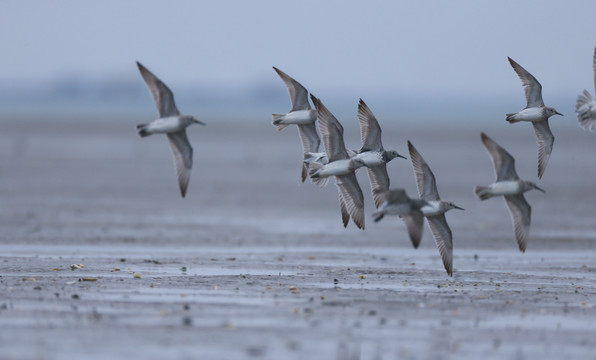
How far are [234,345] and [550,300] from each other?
20.3ft

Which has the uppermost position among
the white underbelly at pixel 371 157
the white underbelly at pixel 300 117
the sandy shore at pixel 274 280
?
the white underbelly at pixel 300 117

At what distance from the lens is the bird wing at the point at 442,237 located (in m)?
20.7

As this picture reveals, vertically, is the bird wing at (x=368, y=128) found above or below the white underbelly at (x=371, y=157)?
above

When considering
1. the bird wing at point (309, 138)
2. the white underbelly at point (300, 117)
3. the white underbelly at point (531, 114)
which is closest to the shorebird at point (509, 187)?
the white underbelly at point (531, 114)

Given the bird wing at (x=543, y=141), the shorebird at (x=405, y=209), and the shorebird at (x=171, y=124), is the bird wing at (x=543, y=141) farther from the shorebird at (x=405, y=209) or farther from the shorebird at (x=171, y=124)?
the shorebird at (x=171, y=124)

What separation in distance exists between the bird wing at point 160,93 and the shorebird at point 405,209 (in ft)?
12.7

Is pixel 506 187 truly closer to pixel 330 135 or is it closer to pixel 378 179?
pixel 378 179

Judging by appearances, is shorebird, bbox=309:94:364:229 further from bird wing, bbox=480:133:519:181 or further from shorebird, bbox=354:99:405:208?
bird wing, bbox=480:133:519:181

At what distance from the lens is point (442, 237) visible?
2080 cm

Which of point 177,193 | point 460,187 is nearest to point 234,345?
point 177,193

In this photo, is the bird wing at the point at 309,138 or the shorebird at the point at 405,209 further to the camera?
the bird wing at the point at 309,138

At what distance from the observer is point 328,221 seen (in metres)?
34.3

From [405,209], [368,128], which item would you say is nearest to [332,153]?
[368,128]

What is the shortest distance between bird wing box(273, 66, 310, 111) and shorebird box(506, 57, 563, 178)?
3784 millimetres
